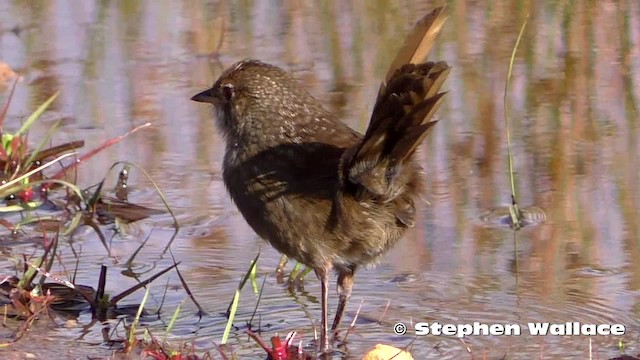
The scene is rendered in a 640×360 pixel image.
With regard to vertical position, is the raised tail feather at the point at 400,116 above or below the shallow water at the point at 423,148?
above

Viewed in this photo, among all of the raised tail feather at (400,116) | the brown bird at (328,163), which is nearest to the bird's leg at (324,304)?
the brown bird at (328,163)

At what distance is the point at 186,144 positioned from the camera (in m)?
7.58

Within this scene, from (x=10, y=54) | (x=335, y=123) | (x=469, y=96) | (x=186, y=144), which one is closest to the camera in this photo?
(x=335, y=123)

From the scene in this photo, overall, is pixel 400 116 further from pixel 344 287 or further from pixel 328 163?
pixel 344 287

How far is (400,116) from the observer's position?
4.89m

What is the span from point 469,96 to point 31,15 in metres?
3.76

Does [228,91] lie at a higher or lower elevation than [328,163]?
higher

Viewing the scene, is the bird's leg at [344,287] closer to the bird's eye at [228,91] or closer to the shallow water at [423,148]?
the shallow water at [423,148]

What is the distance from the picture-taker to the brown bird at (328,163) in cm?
493

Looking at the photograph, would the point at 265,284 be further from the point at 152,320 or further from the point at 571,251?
the point at 571,251

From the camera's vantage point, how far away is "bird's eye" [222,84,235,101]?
5918 mm

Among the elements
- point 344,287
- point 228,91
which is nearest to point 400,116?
point 344,287

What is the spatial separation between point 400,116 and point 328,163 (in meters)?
0.59

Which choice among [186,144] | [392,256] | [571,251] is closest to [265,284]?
[392,256]
